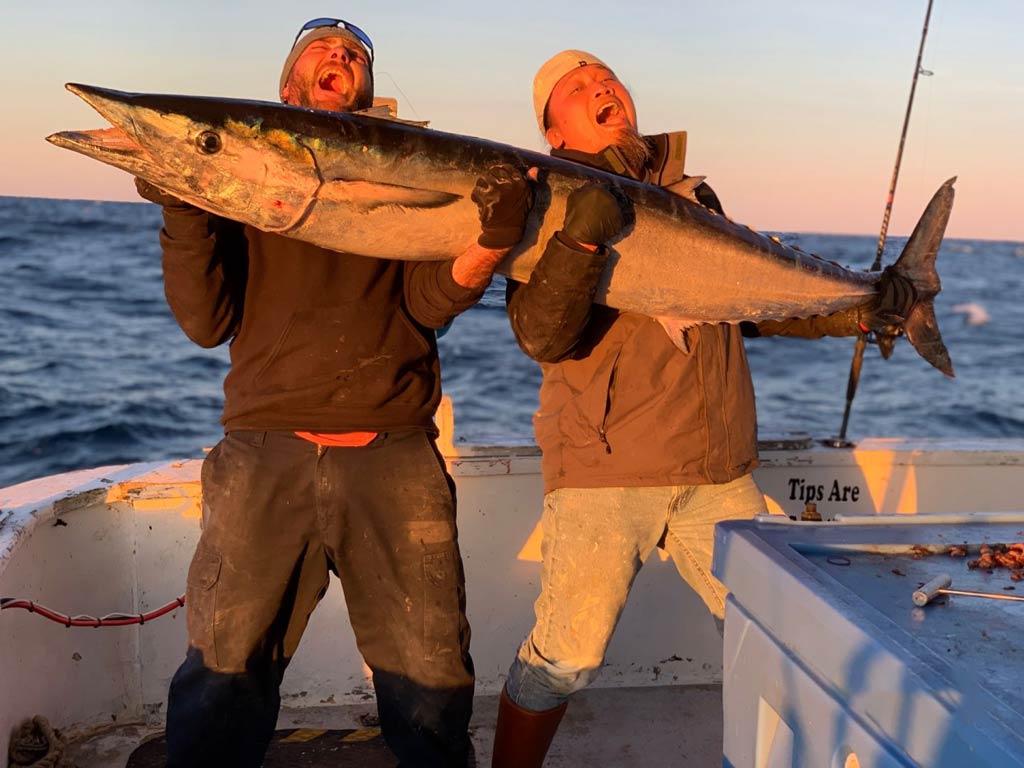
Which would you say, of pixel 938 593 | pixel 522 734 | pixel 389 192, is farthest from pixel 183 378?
pixel 938 593

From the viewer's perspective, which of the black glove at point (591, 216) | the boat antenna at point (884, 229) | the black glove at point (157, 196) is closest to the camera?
the black glove at point (157, 196)

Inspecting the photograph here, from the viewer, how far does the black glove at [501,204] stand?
8.42ft

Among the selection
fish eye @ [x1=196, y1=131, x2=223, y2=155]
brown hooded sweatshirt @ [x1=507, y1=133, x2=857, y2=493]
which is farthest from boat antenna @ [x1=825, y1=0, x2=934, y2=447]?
fish eye @ [x1=196, y1=131, x2=223, y2=155]

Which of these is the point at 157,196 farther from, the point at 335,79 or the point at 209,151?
the point at 335,79

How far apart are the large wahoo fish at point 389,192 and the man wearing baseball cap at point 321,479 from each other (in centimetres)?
18

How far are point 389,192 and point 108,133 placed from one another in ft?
2.16

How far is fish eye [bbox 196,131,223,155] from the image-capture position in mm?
2457

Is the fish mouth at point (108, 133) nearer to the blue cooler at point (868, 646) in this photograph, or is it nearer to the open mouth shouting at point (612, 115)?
the open mouth shouting at point (612, 115)

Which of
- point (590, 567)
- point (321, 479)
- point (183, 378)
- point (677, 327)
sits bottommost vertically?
→ point (183, 378)

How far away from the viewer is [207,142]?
96.9 inches

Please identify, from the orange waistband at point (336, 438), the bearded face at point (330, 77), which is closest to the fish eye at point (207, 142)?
the bearded face at point (330, 77)

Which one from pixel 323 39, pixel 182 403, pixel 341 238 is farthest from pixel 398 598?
pixel 182 403

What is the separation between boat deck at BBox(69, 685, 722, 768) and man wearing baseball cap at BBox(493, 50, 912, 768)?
2.57 feet

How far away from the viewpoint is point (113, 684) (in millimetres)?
3902
